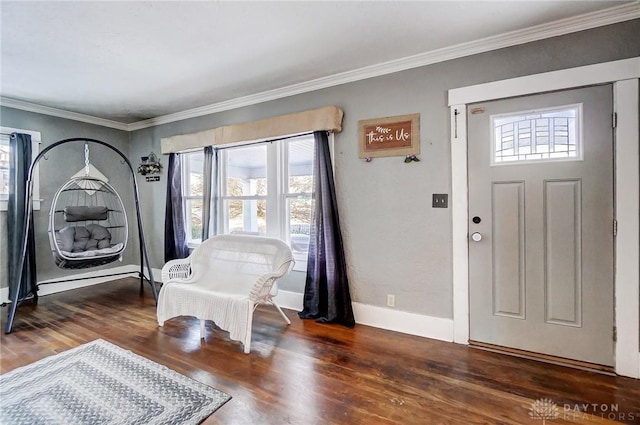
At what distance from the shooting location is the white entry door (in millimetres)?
2086

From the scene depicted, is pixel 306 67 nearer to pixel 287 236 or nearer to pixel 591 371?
pixel 287 236

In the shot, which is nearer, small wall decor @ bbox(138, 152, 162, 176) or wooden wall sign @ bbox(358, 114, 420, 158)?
wooden wall sign @ bbox(358, 114, 420, 158)

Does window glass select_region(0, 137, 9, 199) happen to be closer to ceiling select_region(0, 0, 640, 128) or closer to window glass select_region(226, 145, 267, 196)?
ceiling select_region(0, 0, 640, 128)

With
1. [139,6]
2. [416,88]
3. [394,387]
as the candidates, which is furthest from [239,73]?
[394,387]

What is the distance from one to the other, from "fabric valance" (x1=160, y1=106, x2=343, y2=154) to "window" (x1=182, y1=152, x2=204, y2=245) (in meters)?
0.27

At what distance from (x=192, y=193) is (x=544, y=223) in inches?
159

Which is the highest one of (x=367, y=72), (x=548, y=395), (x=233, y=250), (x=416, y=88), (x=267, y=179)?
(x=367, y=72)

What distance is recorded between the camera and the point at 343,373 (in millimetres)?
2086

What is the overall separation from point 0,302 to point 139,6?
3911 mm

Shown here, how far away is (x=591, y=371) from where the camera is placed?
208 centimetres

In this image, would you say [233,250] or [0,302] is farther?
[0,302]

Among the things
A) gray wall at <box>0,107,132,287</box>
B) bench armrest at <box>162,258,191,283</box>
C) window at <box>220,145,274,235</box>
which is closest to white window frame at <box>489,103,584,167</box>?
window at <box>220,145,274,235</box>

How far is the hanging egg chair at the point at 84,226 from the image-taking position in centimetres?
328

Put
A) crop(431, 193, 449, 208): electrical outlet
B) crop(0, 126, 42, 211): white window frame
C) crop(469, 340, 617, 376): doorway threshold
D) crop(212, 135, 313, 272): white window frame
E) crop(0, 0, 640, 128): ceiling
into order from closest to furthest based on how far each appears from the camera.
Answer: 1. crop(0, 0, 640, 128): ceiling
2. crop(469, 340, 617, 376): doorway threshold
3. crop(431, 193, 449, 208): electrical outlet
4. crop(212, 135, 313, 272): white window frame
5. crop(0, 126, 42, 211): white window frame
